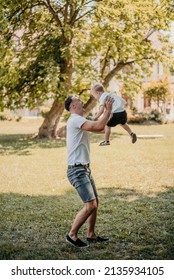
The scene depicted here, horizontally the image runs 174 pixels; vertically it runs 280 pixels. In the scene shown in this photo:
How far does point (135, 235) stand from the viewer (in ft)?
21.1

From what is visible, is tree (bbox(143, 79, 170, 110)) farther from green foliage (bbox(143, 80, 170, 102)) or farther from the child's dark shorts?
the child's dark shorts

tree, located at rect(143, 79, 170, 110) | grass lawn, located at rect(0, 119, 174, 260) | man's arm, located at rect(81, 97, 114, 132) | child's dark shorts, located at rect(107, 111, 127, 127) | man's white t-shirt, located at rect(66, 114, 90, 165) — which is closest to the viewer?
man's arm, located at rect(81, 97, 114, 132)

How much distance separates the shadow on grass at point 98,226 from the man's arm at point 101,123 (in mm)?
1642

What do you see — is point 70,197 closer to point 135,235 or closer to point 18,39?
point 135,235

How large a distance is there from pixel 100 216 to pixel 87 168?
2.03m

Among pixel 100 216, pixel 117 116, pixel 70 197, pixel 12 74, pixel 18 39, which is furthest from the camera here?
pixel 18 39

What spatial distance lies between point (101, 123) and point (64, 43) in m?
15.7

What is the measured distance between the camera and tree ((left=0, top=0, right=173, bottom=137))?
19.4 m

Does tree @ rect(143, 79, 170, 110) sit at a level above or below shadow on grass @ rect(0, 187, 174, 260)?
above

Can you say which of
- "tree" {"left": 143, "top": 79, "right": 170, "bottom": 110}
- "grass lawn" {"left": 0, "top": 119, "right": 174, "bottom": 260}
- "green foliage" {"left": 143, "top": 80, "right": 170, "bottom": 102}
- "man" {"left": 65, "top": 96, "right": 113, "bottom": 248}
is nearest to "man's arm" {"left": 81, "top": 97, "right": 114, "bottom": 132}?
"man" {"left": 65, "top": 96, "right": 113, "bottom": 248}

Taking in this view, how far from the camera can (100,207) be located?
8250 mm

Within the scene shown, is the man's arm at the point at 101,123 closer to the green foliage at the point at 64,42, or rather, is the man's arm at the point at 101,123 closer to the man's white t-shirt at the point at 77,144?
the man's white t-shirt at the point at 77,144
